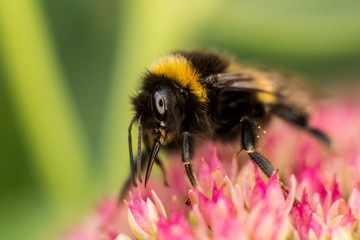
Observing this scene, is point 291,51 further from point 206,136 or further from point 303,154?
point 206,136

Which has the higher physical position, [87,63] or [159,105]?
[159,105]

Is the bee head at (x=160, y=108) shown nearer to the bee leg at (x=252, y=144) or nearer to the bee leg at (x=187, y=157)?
the bee leg at (x=187, y=157)

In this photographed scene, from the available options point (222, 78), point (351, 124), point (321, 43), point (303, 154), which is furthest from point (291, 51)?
point (222, 78)

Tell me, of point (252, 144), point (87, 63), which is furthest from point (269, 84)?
point (87, 63)

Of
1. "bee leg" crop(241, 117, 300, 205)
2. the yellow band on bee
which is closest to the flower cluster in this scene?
"bee leg" crop(241, 117, 300, 205)

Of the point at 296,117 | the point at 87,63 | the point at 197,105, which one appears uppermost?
the point at 197,105

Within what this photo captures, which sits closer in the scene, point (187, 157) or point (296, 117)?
point (187, 157)

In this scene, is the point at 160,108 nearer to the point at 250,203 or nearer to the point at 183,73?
the point at 183,73
